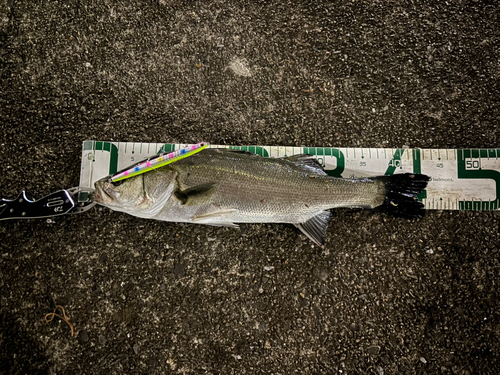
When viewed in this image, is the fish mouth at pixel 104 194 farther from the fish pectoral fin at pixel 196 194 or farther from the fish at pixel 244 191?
the fish pectoral fin at pixel 196 194

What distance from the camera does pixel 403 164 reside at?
3.03m

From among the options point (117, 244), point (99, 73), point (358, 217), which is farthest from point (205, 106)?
point (358, 217)

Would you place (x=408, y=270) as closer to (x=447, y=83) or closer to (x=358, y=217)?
(x=358, y=217)

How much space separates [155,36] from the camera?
3.22 meters

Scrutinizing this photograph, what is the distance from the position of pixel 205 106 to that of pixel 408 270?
2.47m

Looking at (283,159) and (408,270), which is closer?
(283,159)

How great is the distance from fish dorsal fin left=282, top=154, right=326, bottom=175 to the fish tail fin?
496 millimetres

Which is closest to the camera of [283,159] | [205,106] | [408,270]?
[283,159]

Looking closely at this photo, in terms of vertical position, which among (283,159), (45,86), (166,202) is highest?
(45,86)

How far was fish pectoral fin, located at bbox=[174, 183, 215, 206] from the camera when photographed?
2.52 meters

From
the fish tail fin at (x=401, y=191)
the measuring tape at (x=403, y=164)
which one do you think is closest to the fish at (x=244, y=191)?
the fish tail fin at (x=401, y=191)

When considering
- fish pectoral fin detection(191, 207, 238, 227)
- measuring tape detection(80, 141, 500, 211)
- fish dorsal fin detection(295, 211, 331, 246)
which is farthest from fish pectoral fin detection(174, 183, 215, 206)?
fish dorsal fin detection(295, 211, 331, 246)

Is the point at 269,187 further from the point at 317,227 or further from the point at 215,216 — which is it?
the point at 317,227

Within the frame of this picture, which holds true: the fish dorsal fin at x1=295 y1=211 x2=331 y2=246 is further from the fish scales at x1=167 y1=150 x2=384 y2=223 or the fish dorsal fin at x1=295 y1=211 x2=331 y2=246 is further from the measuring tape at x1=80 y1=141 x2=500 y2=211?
the measuring tape at x1=80 y1=141 x2=500 y2=211
